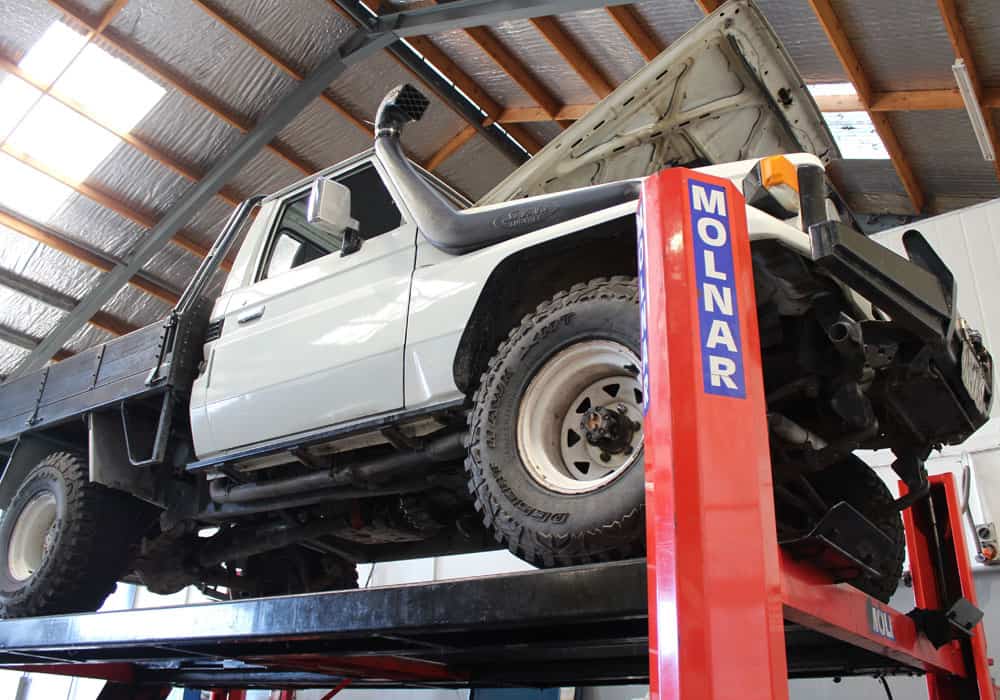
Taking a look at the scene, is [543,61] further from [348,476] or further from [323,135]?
[348,476]

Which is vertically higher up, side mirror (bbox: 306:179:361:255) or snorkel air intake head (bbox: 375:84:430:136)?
snorkel air intake head (bbox: 375:84:430:136)

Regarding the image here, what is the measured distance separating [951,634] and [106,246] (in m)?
11.1

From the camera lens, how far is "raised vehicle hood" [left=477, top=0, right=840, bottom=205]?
3582 millimetres

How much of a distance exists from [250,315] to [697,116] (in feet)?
7.06

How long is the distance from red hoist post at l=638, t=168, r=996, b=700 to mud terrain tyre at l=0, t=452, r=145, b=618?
356 centimetres

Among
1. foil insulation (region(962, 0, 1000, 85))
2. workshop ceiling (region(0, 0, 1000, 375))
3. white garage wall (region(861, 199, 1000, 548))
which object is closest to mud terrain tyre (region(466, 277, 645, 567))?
white garage wall (region(861, 199, 1000, 548))

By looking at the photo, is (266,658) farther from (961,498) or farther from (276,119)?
(276,119)

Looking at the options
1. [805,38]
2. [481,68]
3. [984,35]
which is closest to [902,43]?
[984,35]

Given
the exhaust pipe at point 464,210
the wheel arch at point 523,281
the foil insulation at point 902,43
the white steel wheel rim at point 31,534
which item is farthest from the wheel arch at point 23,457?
the foil insulation at point 902,43

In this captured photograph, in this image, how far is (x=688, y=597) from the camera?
1386 mm

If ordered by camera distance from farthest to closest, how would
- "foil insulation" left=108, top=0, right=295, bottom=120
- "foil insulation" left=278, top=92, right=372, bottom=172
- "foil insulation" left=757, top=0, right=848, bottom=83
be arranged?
"foil insulation" left=278, top=92, right=372, bottom=172 → "foil insulation" left=108, top=0, right=295, bottom=120 → "foil insulation" left=757, top=0, right=848, bottom=83

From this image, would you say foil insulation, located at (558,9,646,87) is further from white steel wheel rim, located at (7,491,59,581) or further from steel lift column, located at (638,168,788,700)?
steel lift column, located at (638,168,788,700)

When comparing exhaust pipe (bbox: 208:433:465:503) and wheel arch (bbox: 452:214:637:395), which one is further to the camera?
exhaust pipe (bbox: 208:433:465:503)

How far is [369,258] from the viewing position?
380 centimetres
